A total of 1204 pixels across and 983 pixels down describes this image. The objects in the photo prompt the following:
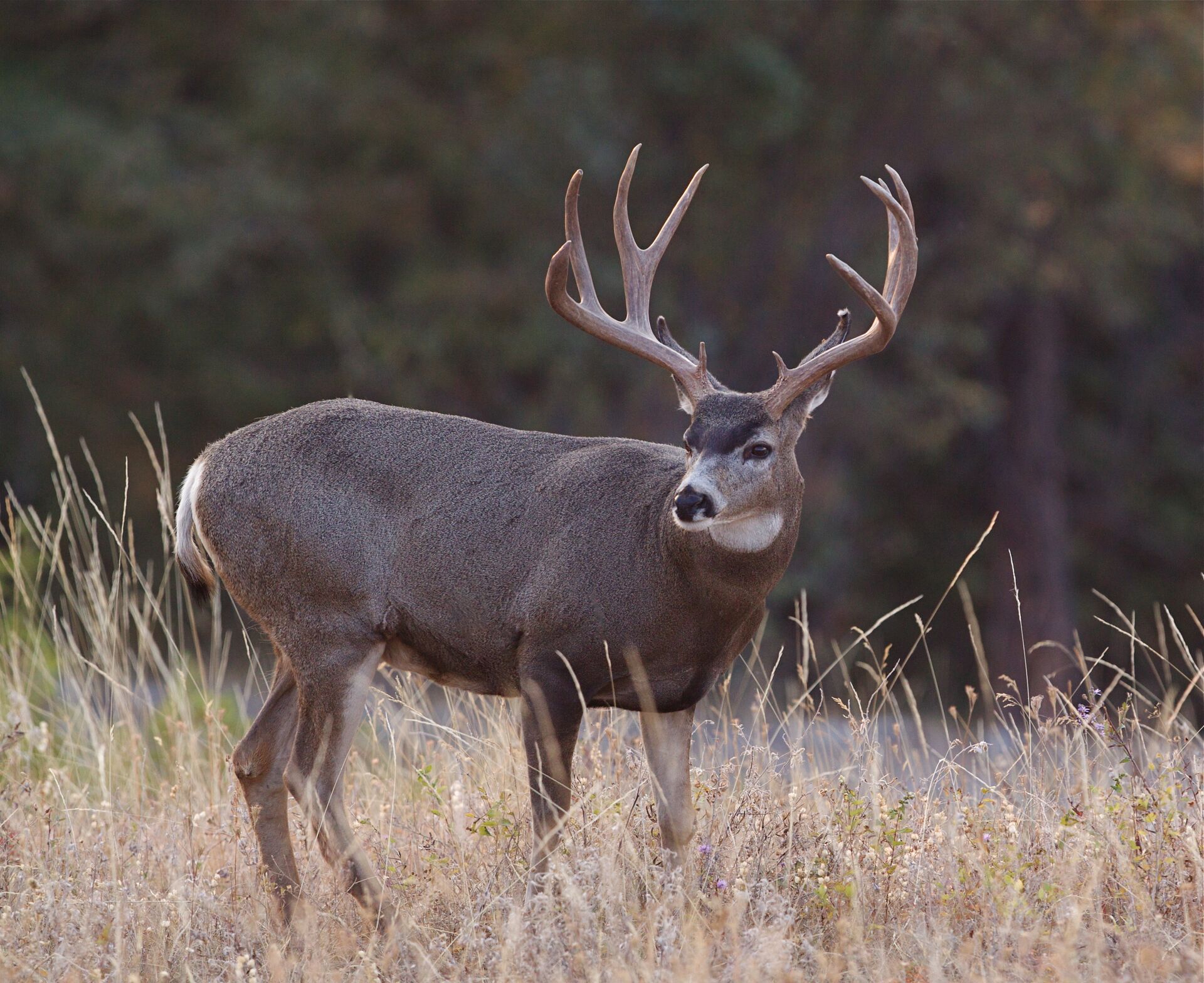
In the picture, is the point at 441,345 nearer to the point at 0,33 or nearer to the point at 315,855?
the point at 0,33

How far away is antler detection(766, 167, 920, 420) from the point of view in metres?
4.90

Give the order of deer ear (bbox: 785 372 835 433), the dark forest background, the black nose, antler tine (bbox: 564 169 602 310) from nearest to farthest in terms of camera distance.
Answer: the black nose < deer ear (bbox: 785 372 835 433) < antler tine (bbox: 564 169 602 310) < the dark forest background

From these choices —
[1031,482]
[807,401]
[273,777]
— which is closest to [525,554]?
[807,401]

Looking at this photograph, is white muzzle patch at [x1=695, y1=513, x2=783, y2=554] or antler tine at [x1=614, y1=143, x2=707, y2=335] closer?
white muzzle patch at [x1=695, y1=513, x2=783, y2=554]

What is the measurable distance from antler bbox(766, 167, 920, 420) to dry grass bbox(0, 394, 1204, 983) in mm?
942

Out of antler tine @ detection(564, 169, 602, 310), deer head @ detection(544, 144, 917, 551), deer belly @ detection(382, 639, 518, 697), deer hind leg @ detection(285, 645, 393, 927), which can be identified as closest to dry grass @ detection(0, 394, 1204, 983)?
deer hind leg @ detection(285, 645, 393, 927)

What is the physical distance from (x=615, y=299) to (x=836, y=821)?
33.3 feet

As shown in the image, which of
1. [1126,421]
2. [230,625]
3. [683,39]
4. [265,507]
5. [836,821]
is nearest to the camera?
[836,821]

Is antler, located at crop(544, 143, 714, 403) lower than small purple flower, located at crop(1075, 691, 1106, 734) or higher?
higher

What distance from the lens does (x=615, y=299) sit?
47.8 feet

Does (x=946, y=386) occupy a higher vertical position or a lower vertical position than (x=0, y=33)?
lower

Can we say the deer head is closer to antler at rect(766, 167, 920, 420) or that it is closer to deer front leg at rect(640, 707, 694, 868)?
antler at rect(766, 167, 920, 420)

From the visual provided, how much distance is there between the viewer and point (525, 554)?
4926mm

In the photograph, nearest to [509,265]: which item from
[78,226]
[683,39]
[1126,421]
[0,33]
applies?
[683,39]
